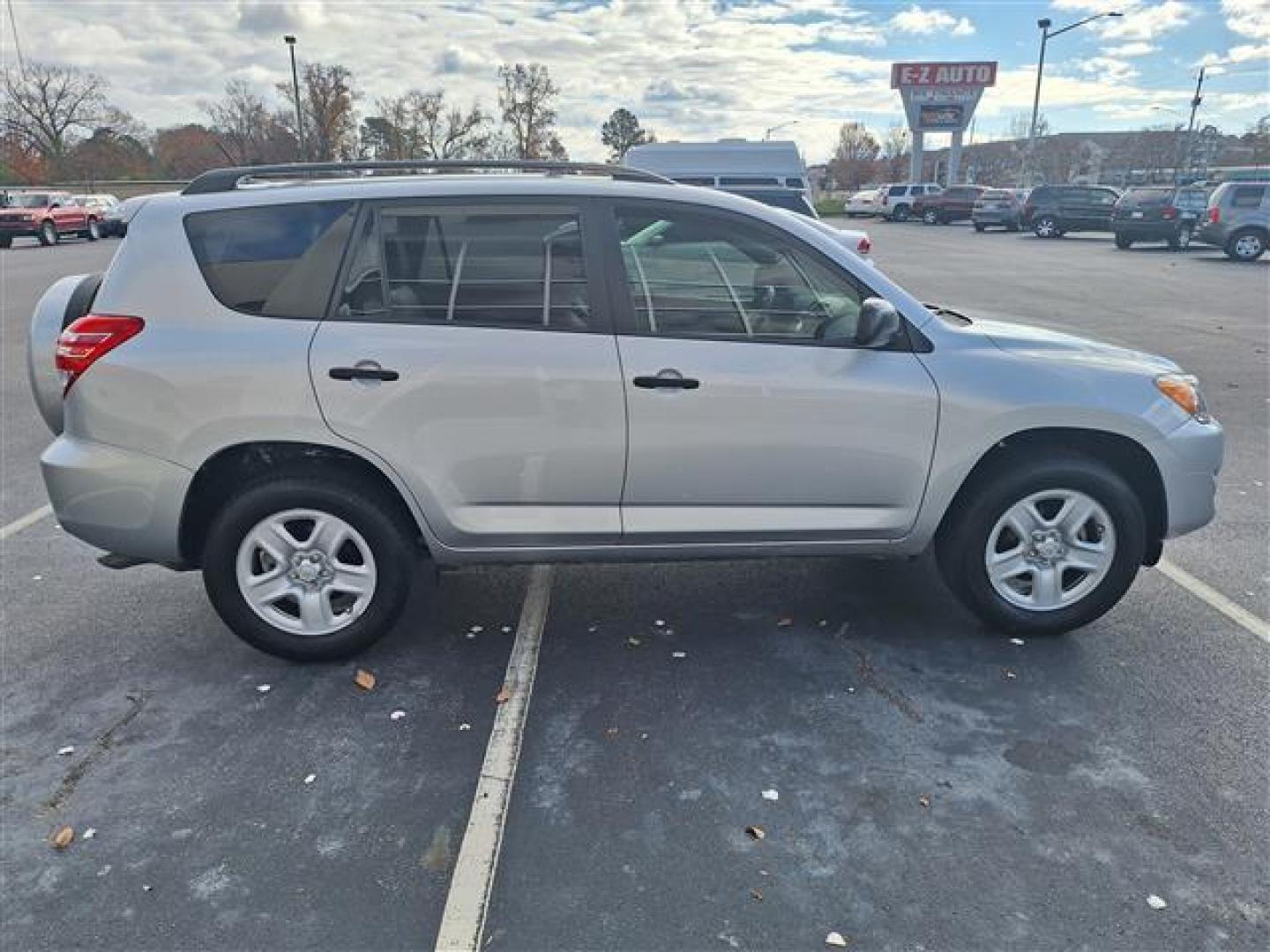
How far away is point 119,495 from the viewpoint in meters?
3.37

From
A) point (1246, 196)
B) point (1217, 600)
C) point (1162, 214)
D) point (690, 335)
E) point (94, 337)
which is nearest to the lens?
point (94, 337)

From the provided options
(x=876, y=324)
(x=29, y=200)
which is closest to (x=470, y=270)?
(x=876, y=324)

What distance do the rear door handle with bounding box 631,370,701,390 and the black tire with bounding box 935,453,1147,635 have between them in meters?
1.24

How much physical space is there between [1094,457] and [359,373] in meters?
2.94

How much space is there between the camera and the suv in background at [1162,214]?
24938 millimetres

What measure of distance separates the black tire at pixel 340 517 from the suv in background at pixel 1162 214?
27.2 metres

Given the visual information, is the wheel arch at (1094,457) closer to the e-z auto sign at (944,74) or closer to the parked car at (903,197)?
the parked car at (903,197)

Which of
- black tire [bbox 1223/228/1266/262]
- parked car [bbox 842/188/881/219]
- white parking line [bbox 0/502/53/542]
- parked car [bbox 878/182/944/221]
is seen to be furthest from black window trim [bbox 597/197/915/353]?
parked car [bbox 842/188/881/219]

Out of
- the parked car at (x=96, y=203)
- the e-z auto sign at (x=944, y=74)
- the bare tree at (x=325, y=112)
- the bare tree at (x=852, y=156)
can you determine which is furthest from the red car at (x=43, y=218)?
the bare tree at (x=852, y=156)

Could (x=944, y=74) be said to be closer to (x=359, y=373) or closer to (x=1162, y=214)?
(x=1162, y=214)

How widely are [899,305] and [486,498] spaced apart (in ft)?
5.80

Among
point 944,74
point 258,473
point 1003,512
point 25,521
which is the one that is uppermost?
point 944,74

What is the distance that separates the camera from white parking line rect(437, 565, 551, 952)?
2285mm

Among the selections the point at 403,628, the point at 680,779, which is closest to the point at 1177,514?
the point at 680,779
